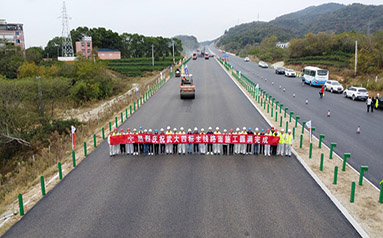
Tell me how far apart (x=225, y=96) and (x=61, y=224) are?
2634cm

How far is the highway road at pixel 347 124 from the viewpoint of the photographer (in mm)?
15227

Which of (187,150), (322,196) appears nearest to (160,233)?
(322,196)

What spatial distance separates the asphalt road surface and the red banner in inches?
32.8

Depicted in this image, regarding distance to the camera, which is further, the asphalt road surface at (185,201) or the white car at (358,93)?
the white car at (358,93)

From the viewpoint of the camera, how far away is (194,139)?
52.9 feet

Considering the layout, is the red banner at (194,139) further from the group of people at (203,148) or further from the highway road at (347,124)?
the highway road at (347,124)

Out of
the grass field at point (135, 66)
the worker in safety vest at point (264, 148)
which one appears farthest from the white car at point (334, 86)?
the grass field at point (135, 66)

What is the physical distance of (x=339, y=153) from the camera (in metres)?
16.1

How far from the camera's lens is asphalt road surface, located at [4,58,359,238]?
31.0 feet

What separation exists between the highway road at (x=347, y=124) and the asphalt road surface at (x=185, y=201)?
3462 millimetres

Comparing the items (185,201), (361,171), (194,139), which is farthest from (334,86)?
(185,201)

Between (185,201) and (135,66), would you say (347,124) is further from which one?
(135,66)

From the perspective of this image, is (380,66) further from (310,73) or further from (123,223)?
(123,223)

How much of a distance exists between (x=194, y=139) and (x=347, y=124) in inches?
499
